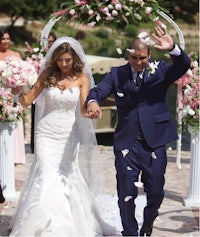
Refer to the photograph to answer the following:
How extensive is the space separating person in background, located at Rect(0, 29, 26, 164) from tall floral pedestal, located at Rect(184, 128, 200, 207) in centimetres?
268

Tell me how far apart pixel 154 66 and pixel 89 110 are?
74 centimetres

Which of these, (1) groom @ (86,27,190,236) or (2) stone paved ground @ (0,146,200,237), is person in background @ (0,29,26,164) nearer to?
(2) stone paved ground @ (0,146,200,237)

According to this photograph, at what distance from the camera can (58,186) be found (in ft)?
20.5

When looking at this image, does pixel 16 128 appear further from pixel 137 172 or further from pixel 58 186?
pixel 137 172

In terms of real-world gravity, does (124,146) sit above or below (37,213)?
above

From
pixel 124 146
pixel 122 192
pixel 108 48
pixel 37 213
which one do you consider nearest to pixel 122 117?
pixel 124 146

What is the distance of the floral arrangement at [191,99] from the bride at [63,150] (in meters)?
1.34

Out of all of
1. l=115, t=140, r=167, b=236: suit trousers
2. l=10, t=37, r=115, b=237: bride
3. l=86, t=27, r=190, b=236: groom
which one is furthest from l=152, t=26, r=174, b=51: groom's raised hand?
l=10, t=37, r=115, b=237: bride

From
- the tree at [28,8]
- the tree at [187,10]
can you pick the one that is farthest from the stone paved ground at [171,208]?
the tree at [187,10]

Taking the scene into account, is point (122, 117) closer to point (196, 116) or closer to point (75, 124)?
point (75, 124)

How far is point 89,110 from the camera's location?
217 inches

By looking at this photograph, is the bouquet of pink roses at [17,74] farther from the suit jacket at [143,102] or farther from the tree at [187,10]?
the tree at [187,10]

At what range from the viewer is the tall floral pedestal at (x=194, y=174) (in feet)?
25.0

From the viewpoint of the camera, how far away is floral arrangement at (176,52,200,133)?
289 inches
